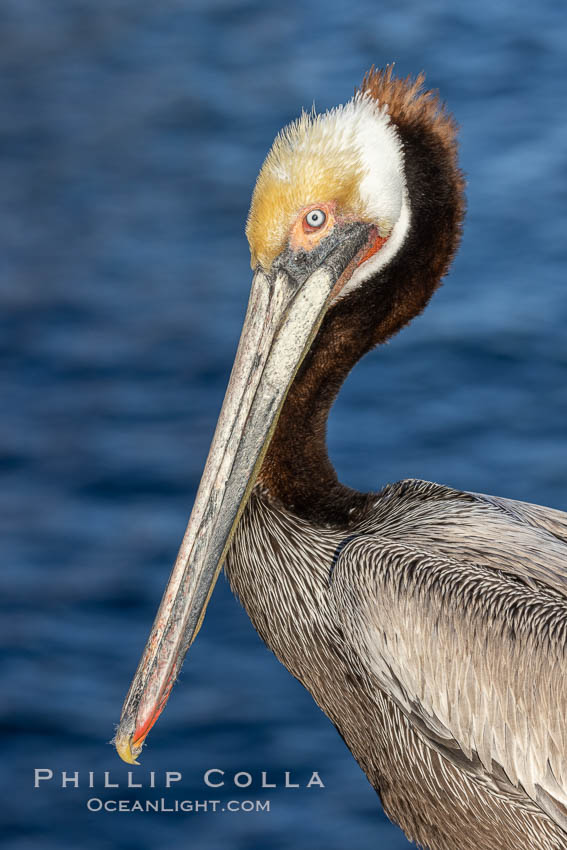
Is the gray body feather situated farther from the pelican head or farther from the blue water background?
the blue water background

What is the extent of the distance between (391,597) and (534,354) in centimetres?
321

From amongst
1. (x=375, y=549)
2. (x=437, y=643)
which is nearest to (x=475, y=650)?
(x=437, y=643)

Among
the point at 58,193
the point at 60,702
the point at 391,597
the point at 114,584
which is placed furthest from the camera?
the point at 58,193

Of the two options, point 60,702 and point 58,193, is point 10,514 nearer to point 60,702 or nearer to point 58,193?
point 60,702

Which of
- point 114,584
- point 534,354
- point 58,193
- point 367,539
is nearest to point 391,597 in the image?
point 367,539

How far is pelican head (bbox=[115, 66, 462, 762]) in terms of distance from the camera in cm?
297

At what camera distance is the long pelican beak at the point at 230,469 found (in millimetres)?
2961

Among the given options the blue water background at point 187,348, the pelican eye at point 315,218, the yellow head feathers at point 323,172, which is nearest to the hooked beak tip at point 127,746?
the yellow head feathers at point 323,172

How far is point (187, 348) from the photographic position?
6105 millimetres

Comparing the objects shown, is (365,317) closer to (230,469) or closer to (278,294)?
(278,294)

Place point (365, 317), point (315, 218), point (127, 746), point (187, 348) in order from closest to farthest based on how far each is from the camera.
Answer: point (127, 746) → point (315, 218) → point (365, 317) → point (187, 348)

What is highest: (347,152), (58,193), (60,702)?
(58,193)

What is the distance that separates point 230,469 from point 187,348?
3175 millimetres

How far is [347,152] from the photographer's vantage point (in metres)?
3.03
